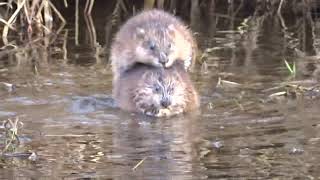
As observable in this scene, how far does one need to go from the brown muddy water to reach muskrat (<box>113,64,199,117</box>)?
0.35 ft

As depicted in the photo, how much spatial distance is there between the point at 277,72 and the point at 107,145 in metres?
2.59

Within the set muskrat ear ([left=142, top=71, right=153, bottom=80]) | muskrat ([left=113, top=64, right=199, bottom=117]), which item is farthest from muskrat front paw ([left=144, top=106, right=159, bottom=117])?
muskrat ear ([left=142, top=71, right=153, bottom=80])

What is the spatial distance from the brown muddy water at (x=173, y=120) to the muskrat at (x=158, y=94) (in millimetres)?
107

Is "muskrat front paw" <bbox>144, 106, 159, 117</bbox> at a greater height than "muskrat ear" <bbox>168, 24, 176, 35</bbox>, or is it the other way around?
"muskrat ear" <bbox>168, 24, 176, 35</bbox>

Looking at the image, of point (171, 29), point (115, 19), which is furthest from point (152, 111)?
point (115, 19)

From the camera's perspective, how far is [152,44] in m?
8.20

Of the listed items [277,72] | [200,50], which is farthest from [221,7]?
[277,72]

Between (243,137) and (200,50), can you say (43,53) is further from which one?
(243,137)

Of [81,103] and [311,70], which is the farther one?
[311,70]

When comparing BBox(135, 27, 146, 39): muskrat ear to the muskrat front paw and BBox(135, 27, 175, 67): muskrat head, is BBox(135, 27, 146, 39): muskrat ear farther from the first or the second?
the muskrat front paw

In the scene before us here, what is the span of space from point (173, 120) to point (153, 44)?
108 cm

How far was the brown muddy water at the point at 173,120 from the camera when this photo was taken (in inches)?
229

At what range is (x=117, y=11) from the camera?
12258 mm

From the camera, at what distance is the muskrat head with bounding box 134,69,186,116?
291 inches
